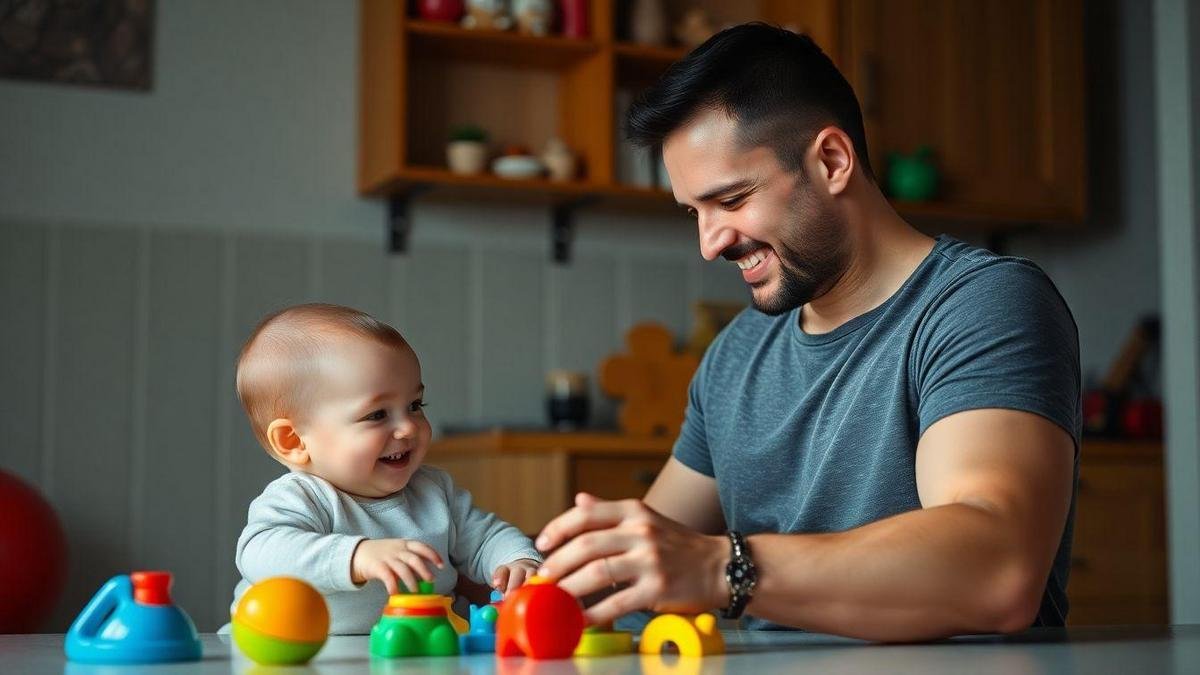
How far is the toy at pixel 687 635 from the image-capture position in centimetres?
103

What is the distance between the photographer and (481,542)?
1.50 m

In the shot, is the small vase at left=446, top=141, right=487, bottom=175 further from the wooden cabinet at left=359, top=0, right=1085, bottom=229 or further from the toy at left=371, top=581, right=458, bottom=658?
the toy at left=371, top=581, right=458, bottom=658

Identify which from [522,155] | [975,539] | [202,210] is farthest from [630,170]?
[975,539]

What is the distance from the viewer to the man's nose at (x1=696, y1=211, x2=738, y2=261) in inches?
→ 68.2

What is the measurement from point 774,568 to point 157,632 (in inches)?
17.7

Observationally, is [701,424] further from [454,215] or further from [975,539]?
[454,215]

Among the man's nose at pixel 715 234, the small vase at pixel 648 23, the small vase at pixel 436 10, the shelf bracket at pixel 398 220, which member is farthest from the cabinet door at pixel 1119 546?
the man's nose at pixel 715 234

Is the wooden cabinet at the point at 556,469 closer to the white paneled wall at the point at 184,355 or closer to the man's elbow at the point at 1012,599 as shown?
the white paneled wall at the point at 184,355

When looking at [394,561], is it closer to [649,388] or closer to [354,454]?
[354,454]

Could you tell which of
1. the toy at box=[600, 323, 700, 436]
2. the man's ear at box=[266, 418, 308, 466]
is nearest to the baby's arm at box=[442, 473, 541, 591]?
the man's ear at box=[266, 418, 308, 466]

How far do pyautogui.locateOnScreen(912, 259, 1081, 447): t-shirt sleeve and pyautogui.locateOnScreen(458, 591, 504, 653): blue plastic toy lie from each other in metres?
0.49

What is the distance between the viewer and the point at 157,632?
100 centimetres

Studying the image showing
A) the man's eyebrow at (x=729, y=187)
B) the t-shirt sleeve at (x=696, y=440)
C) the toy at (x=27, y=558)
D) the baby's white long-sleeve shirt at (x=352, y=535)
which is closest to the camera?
the baby's white long-sleeve shirt at (x=352, y=535)

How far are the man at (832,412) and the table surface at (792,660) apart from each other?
4 centimetres
